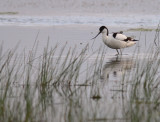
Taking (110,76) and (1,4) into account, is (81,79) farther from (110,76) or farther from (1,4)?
(1,4)

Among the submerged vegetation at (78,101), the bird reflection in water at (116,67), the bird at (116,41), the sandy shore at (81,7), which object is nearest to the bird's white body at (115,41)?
the bird at (116,41)

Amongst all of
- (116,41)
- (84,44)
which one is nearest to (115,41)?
(116,41)

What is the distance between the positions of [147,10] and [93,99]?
27496mm

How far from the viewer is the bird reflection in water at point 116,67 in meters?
12.0

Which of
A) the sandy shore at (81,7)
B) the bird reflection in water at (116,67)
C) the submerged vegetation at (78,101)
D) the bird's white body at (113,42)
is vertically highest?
the sandy shore at (81,7)

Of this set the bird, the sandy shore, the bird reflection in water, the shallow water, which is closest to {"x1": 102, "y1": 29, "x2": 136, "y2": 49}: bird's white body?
the bird

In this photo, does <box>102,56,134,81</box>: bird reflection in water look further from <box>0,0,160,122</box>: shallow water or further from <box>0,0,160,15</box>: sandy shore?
<box>0,0,160,15</box>: sandy shore

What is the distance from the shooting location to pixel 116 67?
13891 mm

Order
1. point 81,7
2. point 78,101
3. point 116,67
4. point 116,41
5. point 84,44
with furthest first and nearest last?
point 81,7
point 84,44
point 116,41
point 116,67
point 78,101

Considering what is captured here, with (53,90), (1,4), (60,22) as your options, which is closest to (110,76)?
(53,90)

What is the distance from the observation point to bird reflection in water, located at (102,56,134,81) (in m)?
12.0

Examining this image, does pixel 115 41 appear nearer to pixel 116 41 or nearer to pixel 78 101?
pixel 116 41

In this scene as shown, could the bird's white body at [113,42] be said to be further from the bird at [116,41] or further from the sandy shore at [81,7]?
the sandy shore at [81,7]

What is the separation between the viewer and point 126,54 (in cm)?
1738
